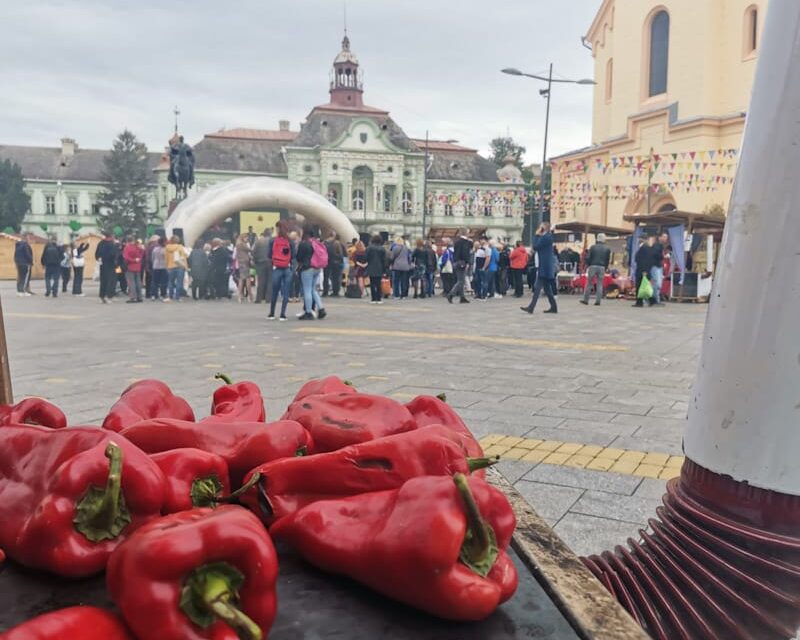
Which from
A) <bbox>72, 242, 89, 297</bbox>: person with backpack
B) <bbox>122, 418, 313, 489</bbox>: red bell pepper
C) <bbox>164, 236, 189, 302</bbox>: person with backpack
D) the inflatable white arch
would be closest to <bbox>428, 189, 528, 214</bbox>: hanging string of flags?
the inflatable white arch

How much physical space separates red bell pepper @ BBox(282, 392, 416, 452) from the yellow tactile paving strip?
2.46 meters

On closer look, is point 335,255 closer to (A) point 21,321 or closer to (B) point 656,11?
(A) point 21,321

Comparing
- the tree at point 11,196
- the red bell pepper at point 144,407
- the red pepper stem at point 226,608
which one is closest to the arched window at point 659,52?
the red bell pepper at point 144,407

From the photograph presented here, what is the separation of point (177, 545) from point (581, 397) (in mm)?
5231

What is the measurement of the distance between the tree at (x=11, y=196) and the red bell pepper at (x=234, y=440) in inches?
3433

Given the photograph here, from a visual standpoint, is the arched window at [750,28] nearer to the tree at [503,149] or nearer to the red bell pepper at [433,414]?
the red bell pepper at [433,414]

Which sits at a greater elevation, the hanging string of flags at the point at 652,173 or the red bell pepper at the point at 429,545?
the hanging string of flags at the point at 652,173

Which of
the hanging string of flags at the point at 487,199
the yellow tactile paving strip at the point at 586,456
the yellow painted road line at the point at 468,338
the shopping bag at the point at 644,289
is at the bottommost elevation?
the yellow painted road line at the point at 468,338

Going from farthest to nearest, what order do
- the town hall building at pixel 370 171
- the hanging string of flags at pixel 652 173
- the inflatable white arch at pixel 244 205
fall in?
the town hall building at pixel 370 171, the hanging string of flags at pixel 652 173, the inflatable white arch at pixel 244 205

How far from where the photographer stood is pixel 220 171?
72.9 m

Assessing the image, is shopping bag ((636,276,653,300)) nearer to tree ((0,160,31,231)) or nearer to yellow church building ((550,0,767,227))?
yellow church building ((550,0,767,227))

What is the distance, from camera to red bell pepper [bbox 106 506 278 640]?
37.7 inches

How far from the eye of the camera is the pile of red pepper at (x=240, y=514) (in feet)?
3.19

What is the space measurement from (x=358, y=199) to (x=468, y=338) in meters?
64.5
